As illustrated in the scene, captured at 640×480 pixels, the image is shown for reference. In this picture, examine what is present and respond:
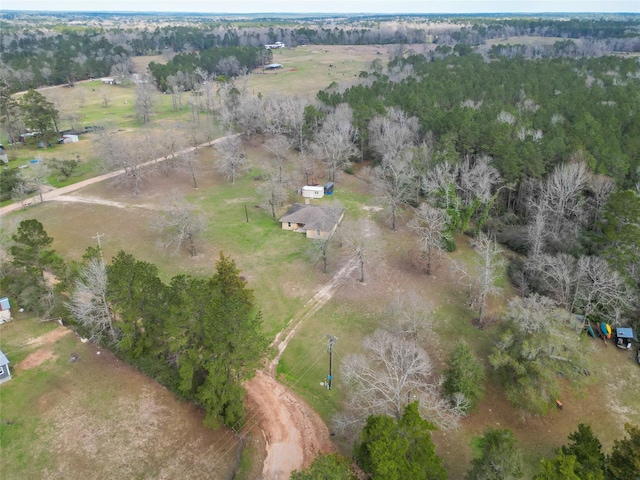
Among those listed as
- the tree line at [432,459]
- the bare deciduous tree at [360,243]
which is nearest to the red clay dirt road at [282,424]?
the tree line at [432,459]

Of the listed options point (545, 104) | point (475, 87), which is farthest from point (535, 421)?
point (475, 87)

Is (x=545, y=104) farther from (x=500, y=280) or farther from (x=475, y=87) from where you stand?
(x=500, y=280)

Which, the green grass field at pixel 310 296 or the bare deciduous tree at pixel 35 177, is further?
the bare deciduous tree at pixel 35 177

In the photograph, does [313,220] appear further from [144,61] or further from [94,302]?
[144,61]

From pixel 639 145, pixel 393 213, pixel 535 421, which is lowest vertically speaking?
pixel 535 421

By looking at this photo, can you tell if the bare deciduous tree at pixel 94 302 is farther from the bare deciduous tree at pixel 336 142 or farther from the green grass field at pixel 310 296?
the bare deciduous tree at pixel 336 142

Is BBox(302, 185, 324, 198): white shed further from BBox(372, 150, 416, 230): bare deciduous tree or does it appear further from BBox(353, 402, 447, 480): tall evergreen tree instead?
BBox(353, 402, 447, 480): tall evergreen tree
